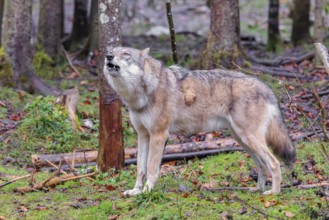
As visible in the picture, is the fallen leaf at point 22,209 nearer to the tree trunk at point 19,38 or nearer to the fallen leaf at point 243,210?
the fallen leaf at point 243,210

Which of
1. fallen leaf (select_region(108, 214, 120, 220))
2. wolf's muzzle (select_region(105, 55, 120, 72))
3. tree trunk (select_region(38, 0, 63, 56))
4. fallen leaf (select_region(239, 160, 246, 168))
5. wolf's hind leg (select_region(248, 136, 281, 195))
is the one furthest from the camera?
tree trunk (select_region(38, 0, 63, 56))

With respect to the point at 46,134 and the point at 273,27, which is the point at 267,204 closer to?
the point at 46,134

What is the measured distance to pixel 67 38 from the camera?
21250 mm

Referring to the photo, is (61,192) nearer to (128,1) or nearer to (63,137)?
(63,137)

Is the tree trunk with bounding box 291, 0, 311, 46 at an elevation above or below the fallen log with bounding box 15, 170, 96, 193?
above

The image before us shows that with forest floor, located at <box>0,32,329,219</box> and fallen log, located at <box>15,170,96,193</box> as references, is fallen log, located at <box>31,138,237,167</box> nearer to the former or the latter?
forest floor, located at <box>0,32,329,219</box>

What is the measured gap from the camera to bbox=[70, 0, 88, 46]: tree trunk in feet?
68.4

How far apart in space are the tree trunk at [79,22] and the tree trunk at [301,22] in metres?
6.84

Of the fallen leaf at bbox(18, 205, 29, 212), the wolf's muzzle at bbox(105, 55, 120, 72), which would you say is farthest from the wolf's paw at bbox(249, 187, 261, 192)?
the fallen leaf at bbox(18, 205, 29, 212)

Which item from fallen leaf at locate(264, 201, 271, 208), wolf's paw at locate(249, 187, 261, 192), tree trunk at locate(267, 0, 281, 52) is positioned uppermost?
tree trunk at locate(267, 0, 281, 52)

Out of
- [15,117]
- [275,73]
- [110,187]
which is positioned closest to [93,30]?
[275,73]

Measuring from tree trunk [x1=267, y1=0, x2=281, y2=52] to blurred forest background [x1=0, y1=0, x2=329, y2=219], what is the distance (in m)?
0.03

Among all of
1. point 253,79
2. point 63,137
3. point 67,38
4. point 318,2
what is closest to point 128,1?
point 67,38

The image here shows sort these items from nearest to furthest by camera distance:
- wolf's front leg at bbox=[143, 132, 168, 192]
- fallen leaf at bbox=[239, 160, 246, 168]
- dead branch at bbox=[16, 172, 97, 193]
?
1. wolf's front leg at bbox=[143, 132, 168, 192]
2. dead branch at bbox=[16, 172, 97, 193]
3. fallen leaf at bbox=[239, 160, 246, 168]
